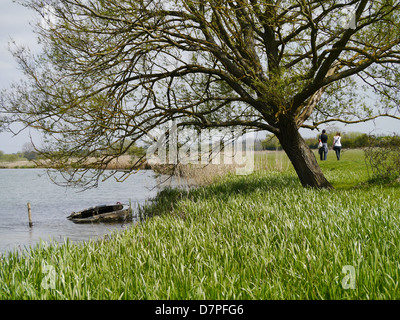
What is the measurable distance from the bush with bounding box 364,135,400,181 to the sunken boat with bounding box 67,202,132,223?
8.61 m

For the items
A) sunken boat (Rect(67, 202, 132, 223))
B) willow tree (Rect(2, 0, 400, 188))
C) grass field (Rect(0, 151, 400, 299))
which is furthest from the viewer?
sunken boat (Rect(67, 202, 132, 223))

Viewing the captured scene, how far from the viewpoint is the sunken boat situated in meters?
14.2

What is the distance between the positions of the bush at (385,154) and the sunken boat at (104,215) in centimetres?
861

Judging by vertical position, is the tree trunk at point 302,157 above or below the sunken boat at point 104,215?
above

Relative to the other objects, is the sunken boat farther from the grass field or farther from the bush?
the bush

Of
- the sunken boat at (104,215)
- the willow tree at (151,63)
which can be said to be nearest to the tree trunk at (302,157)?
the willow tree at (151,63)

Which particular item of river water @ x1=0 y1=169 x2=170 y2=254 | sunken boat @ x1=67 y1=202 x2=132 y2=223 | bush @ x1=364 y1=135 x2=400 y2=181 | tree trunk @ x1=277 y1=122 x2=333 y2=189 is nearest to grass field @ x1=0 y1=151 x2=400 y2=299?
river water @ x1=0 y1=169 x2=170 y2=254

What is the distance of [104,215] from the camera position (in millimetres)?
14281

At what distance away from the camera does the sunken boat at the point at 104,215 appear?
46.6 ft

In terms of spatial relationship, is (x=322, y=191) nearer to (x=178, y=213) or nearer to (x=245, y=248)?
(x=178, y=213)

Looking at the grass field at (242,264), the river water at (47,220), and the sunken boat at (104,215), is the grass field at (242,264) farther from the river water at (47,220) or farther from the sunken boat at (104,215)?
the sunken boat at (104,215)

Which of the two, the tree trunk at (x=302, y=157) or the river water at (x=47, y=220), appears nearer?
the tree trunk at (x=302, y=157)

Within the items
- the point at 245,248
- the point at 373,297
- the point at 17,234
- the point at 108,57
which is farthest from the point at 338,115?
the point at 17,234

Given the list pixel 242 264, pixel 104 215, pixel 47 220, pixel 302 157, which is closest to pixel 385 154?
pixel 302 157
